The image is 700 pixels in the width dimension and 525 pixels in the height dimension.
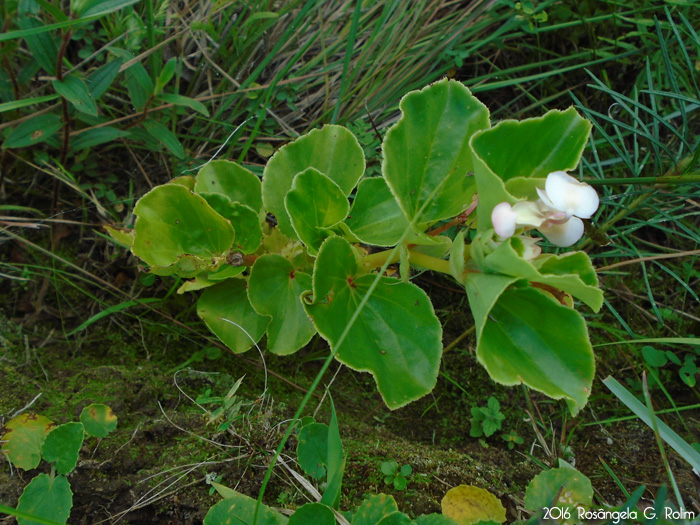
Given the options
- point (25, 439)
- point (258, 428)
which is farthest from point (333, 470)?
point (25, 439)

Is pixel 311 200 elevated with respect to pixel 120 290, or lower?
elevated

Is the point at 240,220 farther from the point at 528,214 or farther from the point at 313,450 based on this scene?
the point at 528,214

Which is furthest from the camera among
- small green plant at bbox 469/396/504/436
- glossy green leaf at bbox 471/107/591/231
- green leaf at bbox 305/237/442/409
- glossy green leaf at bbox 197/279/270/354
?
small green plant at bbox 469/396/504/436

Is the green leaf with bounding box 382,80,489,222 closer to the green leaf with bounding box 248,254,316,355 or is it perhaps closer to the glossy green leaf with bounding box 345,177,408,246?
the glossy green leaf with bounding box 345,177,408,246

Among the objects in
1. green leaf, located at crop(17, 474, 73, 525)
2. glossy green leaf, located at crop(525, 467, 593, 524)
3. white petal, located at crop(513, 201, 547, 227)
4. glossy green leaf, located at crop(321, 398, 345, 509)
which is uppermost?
white petal, located at crop(513, 201, 547, 227)

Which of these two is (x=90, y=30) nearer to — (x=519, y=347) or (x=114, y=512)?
(x=114, y=512)

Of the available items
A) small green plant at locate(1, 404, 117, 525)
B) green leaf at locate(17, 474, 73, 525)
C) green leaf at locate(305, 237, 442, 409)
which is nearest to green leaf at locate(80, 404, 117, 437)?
small green plant at locate(1, 404, 117, 525)

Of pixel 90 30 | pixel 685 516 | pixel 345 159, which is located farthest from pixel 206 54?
pixel 685 516
